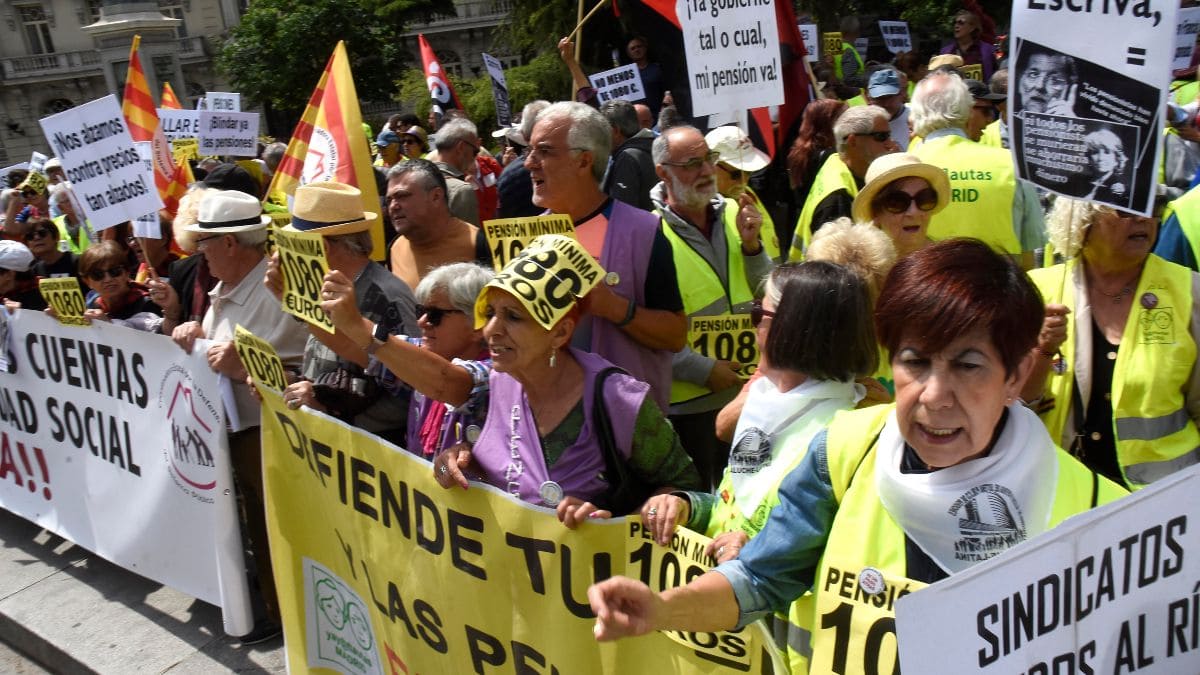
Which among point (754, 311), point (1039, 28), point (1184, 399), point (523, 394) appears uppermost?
point (1039, 28)

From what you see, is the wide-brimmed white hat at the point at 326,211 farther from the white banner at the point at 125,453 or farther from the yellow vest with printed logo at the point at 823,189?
the yellow vest with printed logo at the point at 823,189

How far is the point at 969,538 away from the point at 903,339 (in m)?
0.35

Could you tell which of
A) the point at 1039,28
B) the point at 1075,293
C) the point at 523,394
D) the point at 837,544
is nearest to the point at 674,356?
the point at 523,394

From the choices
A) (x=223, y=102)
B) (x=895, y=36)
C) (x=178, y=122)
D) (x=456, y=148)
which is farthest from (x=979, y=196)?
(x=895, y=36)

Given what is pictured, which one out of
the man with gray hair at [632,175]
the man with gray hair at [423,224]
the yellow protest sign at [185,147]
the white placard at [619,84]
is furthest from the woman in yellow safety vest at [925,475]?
the yellow protest sign at [185,147]

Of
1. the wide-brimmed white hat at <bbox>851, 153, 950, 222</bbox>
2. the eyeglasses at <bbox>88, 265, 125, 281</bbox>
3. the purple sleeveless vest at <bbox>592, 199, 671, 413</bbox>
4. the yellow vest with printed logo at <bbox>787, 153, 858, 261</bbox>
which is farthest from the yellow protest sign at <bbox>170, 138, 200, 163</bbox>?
the wide-brimmed white hat at <bbox>851, 153, 950, 222</bbox>

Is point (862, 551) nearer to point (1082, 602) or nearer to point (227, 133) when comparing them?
point (1082, 602)

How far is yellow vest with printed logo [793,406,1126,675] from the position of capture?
1.74m

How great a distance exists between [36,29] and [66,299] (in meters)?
54.4

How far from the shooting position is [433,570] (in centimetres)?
294

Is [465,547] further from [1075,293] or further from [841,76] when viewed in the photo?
[841,76]

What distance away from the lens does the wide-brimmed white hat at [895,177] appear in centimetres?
360

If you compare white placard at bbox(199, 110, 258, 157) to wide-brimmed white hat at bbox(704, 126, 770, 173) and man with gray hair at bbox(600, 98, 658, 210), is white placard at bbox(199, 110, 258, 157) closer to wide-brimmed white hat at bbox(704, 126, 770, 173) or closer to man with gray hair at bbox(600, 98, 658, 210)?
man with gray hair at bbox(600, 98, 658, 210)

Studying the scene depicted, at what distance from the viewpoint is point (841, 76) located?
12141mm
